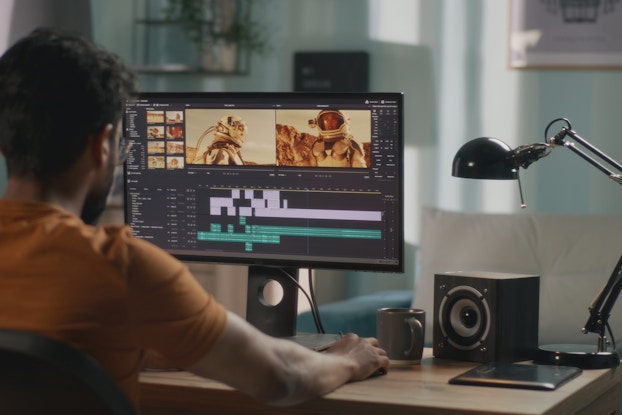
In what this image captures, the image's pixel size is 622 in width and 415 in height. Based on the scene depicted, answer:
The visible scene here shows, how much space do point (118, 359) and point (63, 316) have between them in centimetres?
11

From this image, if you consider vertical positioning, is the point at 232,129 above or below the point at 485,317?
above

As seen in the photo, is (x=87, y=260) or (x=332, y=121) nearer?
(x=87, y=260)

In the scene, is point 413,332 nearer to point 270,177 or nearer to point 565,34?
point 270,177

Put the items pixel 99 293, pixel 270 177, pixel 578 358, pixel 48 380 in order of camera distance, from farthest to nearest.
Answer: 1. pixel 270 177
2. pixel 578 358
3. pixel 99 293
4. pixel 48 380

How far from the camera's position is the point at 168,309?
4.40 feet

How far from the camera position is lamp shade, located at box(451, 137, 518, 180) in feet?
6.46

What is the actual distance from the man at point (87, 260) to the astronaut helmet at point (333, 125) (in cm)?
57

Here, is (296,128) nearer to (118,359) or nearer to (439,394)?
(439,394)

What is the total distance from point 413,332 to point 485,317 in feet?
0.45

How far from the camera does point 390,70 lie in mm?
4238

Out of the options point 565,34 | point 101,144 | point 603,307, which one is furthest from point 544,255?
point 101,144

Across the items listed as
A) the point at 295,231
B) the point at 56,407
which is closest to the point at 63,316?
the point at 56,407

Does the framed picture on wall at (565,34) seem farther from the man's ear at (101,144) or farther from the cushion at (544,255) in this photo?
the man's ear at (101,144)

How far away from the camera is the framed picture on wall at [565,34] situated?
3875 millimetres
